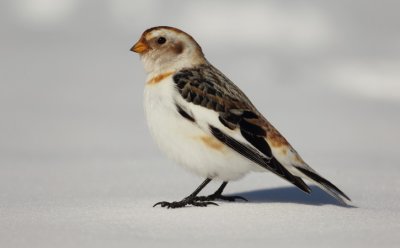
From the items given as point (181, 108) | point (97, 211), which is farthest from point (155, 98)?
point (97, 211)

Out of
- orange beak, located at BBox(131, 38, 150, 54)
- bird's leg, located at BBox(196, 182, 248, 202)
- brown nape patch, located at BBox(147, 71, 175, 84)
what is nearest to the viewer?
brown nape patch, located at BBox(147, 71, 175, 84)

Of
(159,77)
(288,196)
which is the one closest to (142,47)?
(159,77)

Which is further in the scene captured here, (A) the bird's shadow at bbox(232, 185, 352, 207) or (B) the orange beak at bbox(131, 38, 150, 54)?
(B) the orange beak at bbox(131, 38, 150, 54)

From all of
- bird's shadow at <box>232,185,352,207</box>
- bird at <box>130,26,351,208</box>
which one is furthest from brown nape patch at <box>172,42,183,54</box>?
bird's shadow at <box>232,185,352,207</box>

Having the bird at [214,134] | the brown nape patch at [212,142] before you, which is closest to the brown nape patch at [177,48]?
the bird at [214,134]

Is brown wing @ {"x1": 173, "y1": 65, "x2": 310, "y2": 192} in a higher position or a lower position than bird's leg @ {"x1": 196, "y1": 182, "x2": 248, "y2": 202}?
higher

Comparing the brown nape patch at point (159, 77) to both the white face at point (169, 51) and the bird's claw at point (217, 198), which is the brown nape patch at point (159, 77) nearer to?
the white face at point (169, 51)

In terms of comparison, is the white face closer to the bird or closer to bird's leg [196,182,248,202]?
the bird
